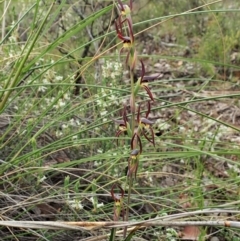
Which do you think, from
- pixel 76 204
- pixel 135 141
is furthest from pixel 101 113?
pixel 135 141

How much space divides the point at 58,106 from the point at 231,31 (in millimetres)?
2270

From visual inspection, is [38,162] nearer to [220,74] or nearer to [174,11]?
[220,74]

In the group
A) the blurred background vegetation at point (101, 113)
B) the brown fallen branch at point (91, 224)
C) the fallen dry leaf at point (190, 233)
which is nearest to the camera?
the brown fallen branch at point (91, 224)

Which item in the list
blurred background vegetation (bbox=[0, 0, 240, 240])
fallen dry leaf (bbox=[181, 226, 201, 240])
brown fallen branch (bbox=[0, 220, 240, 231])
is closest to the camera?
brown fallen branch (bbox=[0, 220, 240, 231])

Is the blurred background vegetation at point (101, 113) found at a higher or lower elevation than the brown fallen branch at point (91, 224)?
lower

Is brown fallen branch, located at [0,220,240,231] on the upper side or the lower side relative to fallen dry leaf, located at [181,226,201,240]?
upper

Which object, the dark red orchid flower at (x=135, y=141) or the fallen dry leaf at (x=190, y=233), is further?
the fallen dry leaf at (x=190, y=233)

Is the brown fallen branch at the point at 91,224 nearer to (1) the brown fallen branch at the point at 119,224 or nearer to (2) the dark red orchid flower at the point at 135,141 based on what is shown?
(1) the brown fallen branch at the point at 119,224

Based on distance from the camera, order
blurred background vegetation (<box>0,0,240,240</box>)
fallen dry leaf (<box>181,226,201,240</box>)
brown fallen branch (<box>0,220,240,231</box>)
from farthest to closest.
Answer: fallen dry leaf (<box>181,226,201,240</box>) → blurred background vegetation (<box>0,0,240,240</box>) → brown fallen branch (<box>0,220,240,231</box>)

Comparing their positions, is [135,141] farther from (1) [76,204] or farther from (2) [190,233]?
(2) [190,233]

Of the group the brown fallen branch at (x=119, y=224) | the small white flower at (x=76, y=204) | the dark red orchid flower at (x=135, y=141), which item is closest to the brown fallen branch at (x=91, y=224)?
the brown fallen branch at (x=119, y=224)

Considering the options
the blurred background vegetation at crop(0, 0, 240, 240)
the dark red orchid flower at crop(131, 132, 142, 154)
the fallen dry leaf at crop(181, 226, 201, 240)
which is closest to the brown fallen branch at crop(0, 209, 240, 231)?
the dark red orchid flower at crop(131, 132, 142, 154)

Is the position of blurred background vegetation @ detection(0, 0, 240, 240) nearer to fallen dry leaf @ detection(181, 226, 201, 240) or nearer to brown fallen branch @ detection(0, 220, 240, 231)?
fallen dry leaf @ detection(181, 226, 201, 240)

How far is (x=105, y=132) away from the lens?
91.5 inches
